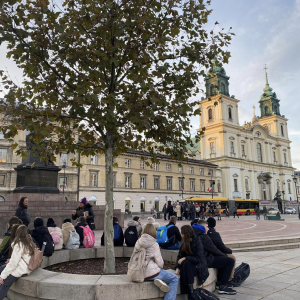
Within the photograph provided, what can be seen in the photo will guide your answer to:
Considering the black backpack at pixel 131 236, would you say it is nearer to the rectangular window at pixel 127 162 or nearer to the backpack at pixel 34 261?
the backpack at pixel 34 261

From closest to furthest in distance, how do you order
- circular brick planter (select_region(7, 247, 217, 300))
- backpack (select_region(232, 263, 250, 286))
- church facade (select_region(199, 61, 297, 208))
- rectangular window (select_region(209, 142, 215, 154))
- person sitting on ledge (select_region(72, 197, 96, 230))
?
circular brick planter (select_region(7, 247, 217, 300))
backpack (select_region(232, 263, 250, 286))
person sitting on ledge (select_region(72, 197, 96, 230))
church facade (select_region(199, 61, 297, 208))
rectangular window (select_region(209, 142, 215, 154))

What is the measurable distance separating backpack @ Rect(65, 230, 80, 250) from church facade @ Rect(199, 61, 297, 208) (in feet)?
194

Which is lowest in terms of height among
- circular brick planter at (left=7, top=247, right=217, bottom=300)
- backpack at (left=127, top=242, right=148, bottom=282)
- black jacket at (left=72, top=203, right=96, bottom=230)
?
circular brick planter at (left=7, top=247, right=217, bottom=300)

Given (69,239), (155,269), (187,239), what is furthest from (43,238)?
(187,239)

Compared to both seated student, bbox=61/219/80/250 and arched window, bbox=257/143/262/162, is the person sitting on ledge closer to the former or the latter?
seated student, bbox=61/219/80/250

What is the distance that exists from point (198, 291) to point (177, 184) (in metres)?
55.2

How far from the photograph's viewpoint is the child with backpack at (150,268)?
4.59 metres

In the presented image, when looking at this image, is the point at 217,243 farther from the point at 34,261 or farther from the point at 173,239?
the point at 34,261

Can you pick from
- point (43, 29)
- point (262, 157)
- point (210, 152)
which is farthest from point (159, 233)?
point (262, 157)

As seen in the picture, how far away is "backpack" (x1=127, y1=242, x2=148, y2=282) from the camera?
15.0 feet

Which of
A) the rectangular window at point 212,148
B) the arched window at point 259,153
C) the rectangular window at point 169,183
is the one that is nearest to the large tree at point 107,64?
the rectangular window at point 169,183

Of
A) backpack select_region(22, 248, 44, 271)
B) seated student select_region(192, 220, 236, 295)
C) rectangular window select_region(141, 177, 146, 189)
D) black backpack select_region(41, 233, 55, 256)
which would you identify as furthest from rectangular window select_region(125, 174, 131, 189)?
backpack select_region(22, 248, 44, 271)

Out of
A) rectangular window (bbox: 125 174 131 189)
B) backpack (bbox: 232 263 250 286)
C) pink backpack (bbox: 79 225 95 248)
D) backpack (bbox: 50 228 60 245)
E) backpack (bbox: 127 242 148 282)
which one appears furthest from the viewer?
rectangular window (bbox: 125 174 131 189)

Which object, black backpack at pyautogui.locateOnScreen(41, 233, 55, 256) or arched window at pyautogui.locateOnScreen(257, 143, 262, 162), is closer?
black backpack at pyautogui.locateOnScreen(41, 233, 55, 256)
